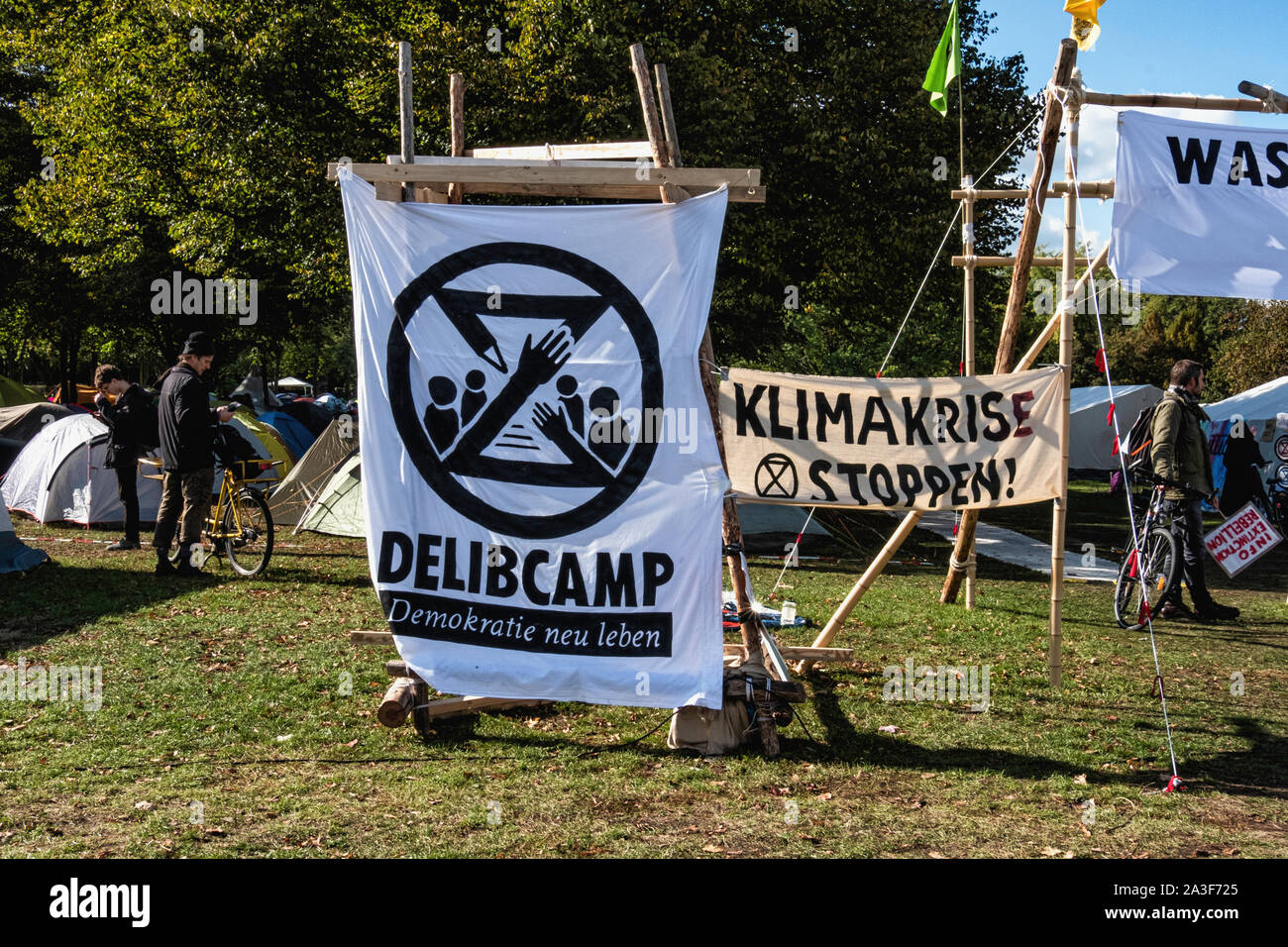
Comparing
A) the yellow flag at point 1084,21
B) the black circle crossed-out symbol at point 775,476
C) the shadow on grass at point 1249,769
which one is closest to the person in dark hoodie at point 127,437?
the black circle crossed-out symbol at point 775,476

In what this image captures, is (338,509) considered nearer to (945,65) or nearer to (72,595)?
(72,595)

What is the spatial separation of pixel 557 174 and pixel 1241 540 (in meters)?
7.09

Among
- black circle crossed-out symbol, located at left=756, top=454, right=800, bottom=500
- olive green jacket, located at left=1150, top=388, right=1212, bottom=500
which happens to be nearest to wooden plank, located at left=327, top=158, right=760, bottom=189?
black circle crossed-out symbol, located at left=756, top=454, right=800, bottom=500

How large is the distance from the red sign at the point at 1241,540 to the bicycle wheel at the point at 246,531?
9200 millimetres

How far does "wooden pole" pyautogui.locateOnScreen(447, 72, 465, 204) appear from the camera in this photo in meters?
6.70

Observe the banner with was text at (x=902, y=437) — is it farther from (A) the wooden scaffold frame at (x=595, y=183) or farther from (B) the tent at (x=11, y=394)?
(B) the tent at (x=11, y=394)

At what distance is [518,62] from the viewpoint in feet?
52.5

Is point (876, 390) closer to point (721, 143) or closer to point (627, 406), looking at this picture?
point (627, 406)

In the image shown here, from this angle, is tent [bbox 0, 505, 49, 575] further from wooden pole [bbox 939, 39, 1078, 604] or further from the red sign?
the red sign

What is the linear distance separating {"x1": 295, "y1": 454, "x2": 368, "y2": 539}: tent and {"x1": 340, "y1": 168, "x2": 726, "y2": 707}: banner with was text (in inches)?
352

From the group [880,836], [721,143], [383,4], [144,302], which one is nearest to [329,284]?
[383,4]

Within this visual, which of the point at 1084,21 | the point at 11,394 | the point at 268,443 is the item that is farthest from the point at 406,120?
the point at 11,394

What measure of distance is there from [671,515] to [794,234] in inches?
555

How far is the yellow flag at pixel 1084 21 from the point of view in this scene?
278 inches
